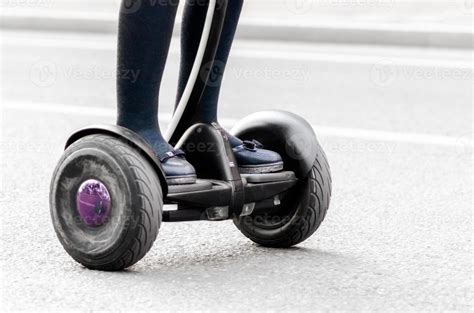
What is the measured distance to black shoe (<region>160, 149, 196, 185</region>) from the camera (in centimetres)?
365

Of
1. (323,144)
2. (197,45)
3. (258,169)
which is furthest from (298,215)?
(323,144)

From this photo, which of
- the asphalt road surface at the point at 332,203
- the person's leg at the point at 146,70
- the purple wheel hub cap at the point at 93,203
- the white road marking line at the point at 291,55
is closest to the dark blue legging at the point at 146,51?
the person's leg at the point at 146,70

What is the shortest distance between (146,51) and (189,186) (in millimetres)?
430

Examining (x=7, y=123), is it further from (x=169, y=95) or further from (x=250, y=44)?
(x=250, y=44)

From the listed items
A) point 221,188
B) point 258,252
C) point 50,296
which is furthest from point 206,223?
point 50,296

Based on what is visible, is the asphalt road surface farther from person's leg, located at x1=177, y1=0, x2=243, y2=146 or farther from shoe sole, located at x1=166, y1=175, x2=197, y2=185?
person's leg, located at x1=177, y1=0, x2=243, y2=146

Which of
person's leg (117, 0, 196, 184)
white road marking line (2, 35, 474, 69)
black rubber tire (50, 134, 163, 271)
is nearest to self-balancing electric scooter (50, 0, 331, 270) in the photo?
black rubber tire (50, 134, 163, 271)

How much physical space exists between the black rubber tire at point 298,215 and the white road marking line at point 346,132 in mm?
2525

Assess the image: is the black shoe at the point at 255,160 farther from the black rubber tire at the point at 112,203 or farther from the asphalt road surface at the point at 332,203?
the black rubber tire at the point at 112,203

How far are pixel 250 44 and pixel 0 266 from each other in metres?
7.27

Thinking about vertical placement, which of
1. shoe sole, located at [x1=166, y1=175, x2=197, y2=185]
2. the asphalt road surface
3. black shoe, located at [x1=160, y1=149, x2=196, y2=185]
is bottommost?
the asphalt road surface

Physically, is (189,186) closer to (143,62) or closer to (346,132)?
(143,62)

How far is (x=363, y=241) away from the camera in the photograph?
4234mm

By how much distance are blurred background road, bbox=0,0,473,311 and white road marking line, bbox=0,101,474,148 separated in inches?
0.5
